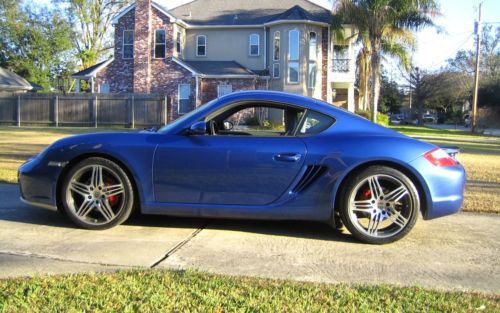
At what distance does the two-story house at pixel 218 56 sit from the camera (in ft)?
95.7

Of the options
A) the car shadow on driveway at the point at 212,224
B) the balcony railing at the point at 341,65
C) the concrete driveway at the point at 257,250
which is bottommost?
the concrete driveway at the point at 257,250

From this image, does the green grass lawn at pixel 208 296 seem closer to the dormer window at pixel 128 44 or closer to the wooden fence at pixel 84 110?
the wooden fence at pixel 84 110

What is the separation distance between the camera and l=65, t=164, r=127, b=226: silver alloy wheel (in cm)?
489

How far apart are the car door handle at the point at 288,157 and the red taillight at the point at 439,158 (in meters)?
1.21

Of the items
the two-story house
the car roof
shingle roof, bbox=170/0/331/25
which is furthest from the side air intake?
shingle roof, bbox=170/0/331/25

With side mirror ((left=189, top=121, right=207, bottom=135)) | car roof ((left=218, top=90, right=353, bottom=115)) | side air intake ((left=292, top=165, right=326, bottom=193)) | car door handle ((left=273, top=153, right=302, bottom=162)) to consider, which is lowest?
side air intake ((left=292, top=165, right=326, bottom=193))

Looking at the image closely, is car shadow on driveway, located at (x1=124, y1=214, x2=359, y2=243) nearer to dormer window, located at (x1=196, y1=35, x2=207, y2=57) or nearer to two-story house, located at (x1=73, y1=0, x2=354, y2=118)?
two-story house, located at (x1=73, y1=0, x2=354, y2=118)

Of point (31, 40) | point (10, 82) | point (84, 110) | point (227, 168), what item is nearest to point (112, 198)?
point (227, 168)

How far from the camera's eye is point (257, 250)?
4414 mm

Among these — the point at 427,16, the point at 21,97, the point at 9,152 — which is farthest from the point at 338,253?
the point at 21,97

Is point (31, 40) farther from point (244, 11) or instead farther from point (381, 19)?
point (381, 19)

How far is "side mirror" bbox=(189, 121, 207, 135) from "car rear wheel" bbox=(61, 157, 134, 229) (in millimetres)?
784

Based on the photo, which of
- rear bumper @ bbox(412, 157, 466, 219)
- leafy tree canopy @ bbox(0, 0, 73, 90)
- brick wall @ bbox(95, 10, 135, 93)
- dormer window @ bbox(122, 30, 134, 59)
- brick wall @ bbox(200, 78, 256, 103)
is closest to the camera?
rear bumper @ bbox(412, 157, 466, 219)

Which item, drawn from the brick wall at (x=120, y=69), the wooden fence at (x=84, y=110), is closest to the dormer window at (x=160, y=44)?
the brick wall at (x=120, y=69)
